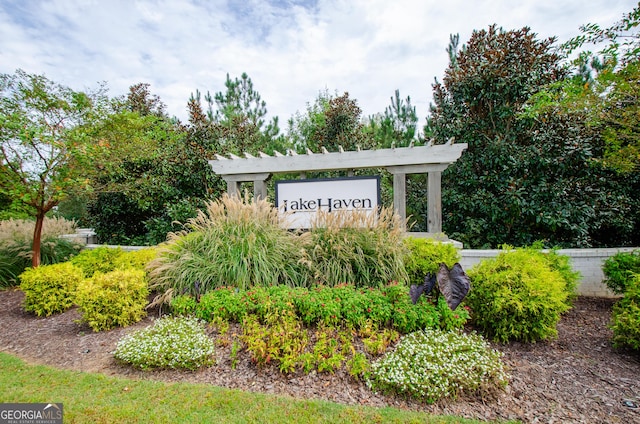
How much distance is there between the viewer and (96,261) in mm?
4570

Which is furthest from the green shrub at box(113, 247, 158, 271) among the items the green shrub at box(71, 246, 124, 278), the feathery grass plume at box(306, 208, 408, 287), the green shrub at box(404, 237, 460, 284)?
the green shrub at box(404, 237, 460, 284)

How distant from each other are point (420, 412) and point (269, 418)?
0.94 meters

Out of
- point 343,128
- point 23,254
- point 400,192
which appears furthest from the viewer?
point 343,128

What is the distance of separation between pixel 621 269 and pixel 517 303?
2.29 m

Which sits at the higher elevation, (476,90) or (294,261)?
(476,90)

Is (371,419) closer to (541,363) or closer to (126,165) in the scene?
(541,363)

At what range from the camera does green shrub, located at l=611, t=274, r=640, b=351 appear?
8.41ft

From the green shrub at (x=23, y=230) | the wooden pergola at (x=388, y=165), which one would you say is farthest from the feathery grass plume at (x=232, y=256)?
the green shrub at (x=23, y=230)

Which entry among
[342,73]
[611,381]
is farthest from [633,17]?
[342,73]

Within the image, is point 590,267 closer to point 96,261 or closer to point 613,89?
point 613,89

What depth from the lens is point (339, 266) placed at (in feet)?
11.7

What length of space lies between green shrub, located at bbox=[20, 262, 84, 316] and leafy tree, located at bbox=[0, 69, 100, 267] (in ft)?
3.82

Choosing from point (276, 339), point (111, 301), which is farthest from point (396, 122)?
point (111, 301)

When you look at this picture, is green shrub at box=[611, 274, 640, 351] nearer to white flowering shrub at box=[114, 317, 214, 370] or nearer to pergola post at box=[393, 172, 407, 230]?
pergola post at box=[393, 172, 407, 230]
